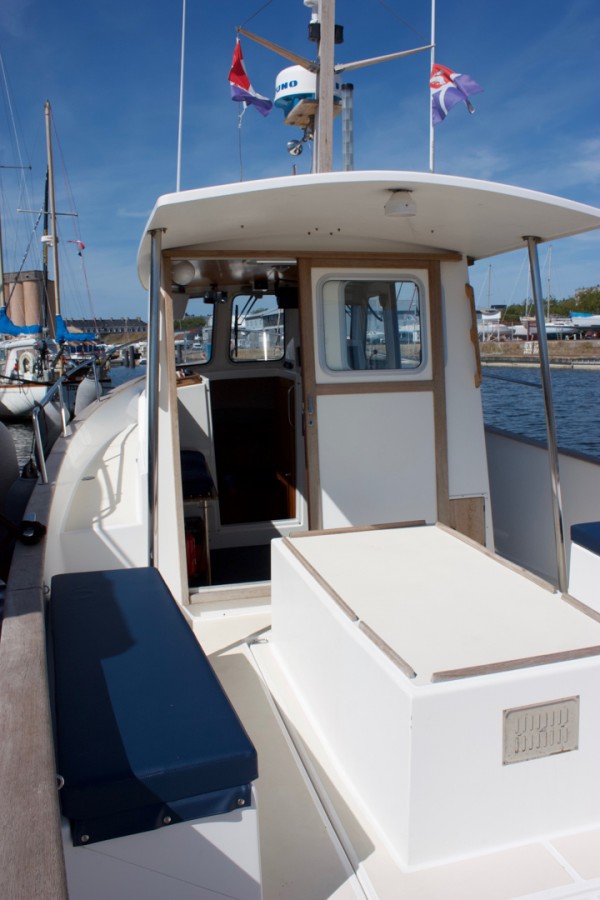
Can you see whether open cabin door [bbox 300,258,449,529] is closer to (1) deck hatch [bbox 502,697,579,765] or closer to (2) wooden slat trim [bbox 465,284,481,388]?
(2) wooden slat trim [bbox 465,284,481,388]

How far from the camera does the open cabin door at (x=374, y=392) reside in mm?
3867

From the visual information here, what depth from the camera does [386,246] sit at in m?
3.79

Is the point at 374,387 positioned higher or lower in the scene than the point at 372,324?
lower

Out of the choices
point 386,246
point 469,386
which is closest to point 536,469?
point 469,386

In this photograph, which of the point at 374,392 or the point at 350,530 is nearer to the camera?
the point at 350,530

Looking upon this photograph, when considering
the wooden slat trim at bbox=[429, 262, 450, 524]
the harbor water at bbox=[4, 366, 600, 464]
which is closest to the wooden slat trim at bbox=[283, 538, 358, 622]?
the wooden slat trim at bbox=[429, 262, 450, 524]

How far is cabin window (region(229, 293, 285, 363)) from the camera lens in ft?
19.6

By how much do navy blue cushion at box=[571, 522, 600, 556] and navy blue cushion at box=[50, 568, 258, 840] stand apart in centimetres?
173

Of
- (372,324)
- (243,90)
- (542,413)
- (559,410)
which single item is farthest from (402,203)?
(559,410)

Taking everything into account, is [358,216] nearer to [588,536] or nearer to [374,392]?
[374,392]

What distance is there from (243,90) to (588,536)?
3.51 meters

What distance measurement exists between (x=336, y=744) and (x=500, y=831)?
0.59 meters

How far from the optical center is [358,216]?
3.17 metres

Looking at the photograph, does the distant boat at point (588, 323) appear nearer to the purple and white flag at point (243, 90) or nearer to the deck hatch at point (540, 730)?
the purple and white flag at point (243, 90)
